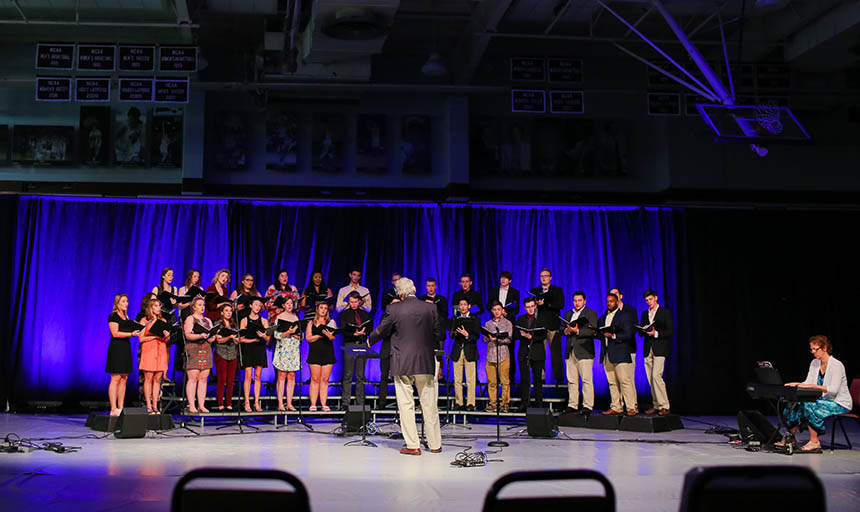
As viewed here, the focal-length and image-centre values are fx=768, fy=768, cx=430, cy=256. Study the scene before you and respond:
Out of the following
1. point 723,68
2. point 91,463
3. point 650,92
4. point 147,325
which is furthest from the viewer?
point 723,68

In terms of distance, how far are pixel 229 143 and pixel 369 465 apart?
8.61 m

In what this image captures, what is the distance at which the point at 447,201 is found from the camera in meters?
14.3

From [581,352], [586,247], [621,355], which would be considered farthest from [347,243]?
[621,355]

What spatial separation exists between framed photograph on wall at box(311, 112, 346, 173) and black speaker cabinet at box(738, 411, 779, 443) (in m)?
8.32

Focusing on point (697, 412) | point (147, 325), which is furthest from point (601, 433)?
point (147, 325)

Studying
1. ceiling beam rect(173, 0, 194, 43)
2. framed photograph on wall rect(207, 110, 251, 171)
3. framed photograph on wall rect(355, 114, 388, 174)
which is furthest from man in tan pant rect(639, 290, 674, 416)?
ceiling beam rect(173, 0, 194, 43)

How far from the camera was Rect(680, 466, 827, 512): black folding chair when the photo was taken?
217 centimetres

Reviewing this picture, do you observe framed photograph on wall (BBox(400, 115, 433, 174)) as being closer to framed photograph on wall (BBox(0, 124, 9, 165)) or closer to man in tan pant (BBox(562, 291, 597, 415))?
man in tan pant (BBox(562, 291, 597, 415))

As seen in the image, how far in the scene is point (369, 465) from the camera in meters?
7.25

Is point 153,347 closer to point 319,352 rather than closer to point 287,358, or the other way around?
point 287,358

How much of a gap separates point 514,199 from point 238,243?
5148 millimetres

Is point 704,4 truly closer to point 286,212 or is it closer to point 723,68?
point 723,68

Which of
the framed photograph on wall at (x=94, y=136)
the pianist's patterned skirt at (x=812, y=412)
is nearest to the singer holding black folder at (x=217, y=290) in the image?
the framed photograph on wall at (x=94, y=136)

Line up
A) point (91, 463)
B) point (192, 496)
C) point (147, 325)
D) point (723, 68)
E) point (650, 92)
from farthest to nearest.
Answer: point (723, 68), point (650, 92), point (147, 325), point (91, 463), point (192, 496)
